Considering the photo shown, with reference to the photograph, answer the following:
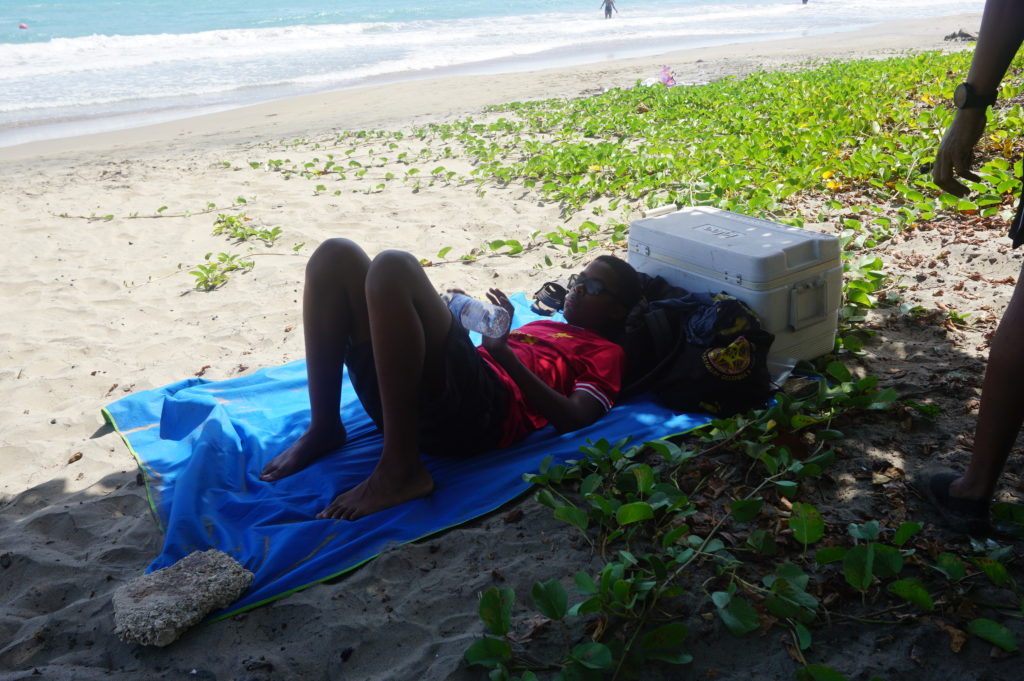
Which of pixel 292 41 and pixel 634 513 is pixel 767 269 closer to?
pixel 634 513

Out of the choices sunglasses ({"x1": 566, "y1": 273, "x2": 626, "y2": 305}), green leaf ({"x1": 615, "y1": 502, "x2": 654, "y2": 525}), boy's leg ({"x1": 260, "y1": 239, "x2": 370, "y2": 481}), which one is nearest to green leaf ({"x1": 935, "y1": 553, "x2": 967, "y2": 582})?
green leaf ({"x1": 615, "y1": 502, "x2": 654, "y2": 525})

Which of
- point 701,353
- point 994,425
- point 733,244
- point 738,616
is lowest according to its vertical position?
point 738,616

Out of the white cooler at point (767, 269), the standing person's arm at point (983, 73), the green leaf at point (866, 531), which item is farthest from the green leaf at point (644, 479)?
the standing person's arm at point (983, 73)

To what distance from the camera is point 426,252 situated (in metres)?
5.34

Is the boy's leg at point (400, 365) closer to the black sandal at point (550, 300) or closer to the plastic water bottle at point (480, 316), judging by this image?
the plastic water bottle at point (480, 316)

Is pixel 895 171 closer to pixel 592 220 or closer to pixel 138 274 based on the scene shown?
pixel 592 220

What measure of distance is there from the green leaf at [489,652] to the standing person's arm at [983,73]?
1.96 meters

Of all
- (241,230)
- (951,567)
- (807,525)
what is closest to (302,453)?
(807,525)

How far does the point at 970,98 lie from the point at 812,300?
103 centimetres

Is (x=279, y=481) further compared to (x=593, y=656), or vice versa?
(x=279, y=481)

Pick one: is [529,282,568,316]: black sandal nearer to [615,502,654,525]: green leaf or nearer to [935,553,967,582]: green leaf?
[615,502,654,525]: green leaf

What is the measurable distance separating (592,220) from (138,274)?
3.10 m

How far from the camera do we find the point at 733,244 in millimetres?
3160

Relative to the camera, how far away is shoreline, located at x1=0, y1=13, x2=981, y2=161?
33.8ft
